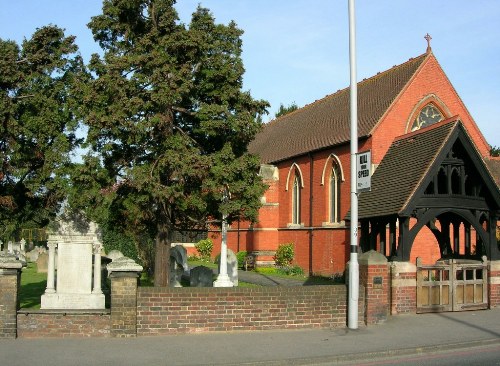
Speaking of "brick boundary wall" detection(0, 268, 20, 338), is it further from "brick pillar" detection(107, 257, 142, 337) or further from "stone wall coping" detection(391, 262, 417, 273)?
"stone wall coping" detection(391, 262, 417, 273)

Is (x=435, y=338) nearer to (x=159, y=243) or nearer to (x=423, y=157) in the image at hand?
(x=423, y=157)

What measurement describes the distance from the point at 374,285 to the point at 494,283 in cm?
486

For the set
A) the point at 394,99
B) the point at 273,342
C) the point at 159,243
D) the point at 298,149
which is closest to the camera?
the point at 273,342

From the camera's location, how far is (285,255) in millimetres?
32219

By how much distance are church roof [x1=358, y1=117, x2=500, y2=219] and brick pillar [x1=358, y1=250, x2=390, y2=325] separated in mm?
1787

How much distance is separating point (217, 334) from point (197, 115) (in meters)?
5.22

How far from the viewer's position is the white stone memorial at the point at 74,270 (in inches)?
596

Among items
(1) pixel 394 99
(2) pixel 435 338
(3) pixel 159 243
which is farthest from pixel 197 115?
(1) pixel 394 99

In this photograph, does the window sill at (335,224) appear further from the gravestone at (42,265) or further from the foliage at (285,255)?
the gravestone at (42,265)

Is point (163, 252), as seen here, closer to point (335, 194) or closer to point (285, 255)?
point (335, 194)

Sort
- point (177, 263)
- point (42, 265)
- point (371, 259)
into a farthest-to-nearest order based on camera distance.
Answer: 1. point (42, 265)
2. point (177, 263)
3. point (371, 259)

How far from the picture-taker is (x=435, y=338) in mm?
11695

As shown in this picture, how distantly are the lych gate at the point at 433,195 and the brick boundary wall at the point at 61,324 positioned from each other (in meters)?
7.72

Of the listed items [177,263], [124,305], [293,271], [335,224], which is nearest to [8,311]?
[124,305]
